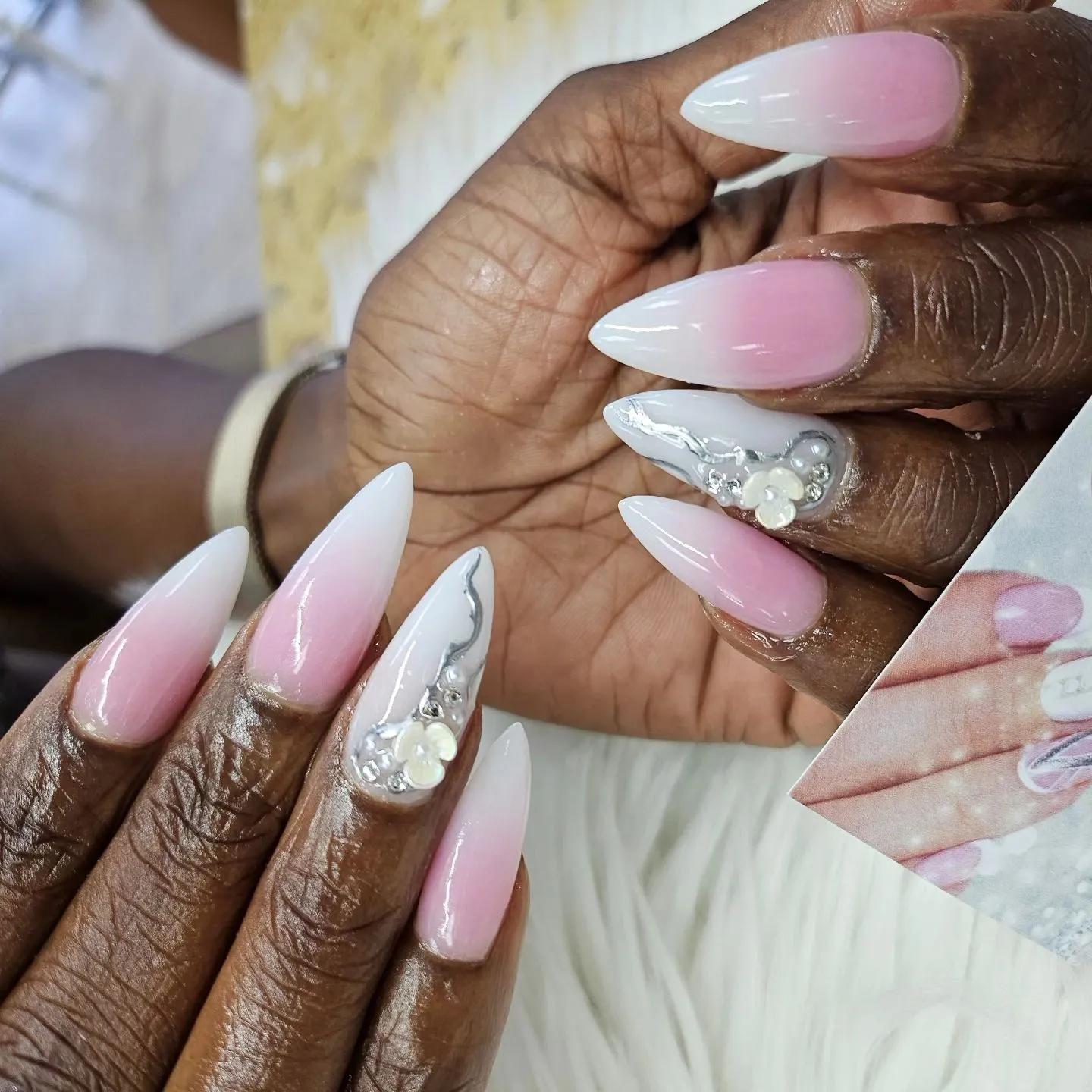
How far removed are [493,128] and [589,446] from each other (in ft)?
0.82

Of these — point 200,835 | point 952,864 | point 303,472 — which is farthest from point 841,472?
point 303,472

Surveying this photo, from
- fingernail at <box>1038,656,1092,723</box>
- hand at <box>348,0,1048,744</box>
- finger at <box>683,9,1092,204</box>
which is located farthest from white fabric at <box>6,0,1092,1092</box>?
finger at <box>683,9,1092,204</box>

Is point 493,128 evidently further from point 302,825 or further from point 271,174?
point 302,825

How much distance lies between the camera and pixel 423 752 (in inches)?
11.7

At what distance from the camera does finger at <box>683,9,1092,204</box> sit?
27cm

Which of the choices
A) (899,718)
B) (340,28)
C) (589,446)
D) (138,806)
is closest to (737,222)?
(589,446)

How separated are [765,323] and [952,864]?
190 mm

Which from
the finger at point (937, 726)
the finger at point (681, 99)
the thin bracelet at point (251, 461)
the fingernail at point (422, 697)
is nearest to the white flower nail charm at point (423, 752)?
the fingernail at point (422, 697)

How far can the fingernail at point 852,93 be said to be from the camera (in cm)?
27

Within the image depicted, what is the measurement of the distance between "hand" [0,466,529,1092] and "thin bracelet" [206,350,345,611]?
288 millimetres

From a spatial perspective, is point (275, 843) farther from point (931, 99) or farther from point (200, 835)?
point (931, 99)

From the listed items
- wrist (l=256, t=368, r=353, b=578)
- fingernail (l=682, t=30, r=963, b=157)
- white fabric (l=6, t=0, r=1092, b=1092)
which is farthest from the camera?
wrist (l=256, t=368, r=353, b=578)

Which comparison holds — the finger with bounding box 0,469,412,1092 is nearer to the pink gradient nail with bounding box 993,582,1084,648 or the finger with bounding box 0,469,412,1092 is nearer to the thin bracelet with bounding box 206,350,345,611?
the pink gradient nail with bounding box 993,582,1084,648

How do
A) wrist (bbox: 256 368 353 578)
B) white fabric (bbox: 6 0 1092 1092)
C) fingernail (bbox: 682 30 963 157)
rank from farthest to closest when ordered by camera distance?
wrist (bbox: 256 368 353 578), white fabric (bbox: 6 0 1092 1092), fingernail (bbox: 682 30 963 157)
